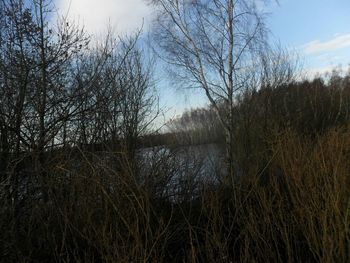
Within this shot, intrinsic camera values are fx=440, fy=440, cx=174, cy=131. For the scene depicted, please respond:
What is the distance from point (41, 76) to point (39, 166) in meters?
2.67

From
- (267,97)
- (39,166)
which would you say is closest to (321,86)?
(267,97)

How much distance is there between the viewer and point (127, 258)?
3803mm

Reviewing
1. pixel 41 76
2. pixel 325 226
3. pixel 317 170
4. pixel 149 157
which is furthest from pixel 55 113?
pixel 325 226

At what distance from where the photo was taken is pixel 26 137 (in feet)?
24.6

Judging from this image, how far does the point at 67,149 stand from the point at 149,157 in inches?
51.3

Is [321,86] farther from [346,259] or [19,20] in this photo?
[346,259]

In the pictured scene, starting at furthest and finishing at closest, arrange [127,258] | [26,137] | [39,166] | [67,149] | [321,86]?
[321,86] < [26,137] < [67,149] < [39,166] < [127,258]

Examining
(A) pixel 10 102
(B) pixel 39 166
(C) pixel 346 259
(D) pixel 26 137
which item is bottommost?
(C) pixel 346 259

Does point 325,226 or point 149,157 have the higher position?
point 149,157

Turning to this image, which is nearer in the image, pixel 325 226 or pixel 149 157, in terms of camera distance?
pixel 325 226

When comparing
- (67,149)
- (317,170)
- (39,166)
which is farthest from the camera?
(67,149)

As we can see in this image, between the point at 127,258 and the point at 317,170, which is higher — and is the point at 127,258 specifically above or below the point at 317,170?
below

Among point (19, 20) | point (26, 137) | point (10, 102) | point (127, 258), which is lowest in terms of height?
point (127, 258)

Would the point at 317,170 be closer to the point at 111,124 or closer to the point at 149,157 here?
the point at 149,157
